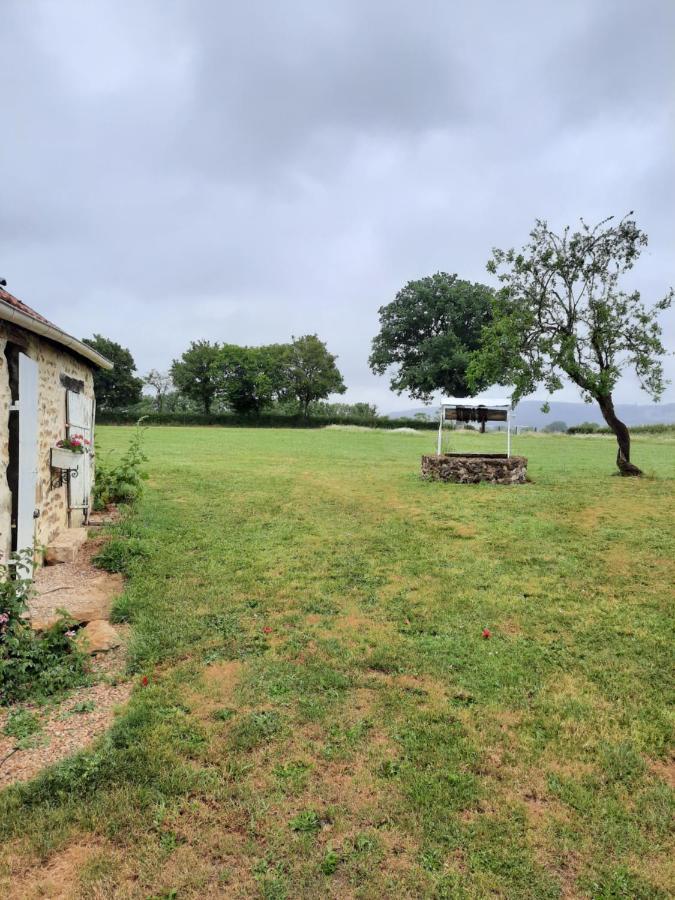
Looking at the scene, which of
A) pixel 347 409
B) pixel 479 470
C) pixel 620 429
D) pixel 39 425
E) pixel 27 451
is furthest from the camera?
pixel 347 409

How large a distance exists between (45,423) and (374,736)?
6097 mm

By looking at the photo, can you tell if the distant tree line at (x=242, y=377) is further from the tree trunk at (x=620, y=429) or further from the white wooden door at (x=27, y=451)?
the white wooden door at (x=27, y=451)

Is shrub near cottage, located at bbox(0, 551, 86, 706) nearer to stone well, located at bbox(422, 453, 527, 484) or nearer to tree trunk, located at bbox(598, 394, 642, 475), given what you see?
stone well, located at bbox(422, 453, 527, 484)

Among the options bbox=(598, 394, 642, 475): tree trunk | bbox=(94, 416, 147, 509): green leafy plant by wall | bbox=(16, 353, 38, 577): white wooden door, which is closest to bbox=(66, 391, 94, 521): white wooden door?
bbox=(94, 416, 147, 509): green leafy plant by wall

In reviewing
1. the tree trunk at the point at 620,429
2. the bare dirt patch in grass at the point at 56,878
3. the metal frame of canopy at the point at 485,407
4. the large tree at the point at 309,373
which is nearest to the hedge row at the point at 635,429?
the large tree at the point at 309,373

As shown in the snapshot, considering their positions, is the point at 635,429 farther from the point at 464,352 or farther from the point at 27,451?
the point at 27,451

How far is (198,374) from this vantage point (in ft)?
192

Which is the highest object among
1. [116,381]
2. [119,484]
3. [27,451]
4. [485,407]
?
[116,381]

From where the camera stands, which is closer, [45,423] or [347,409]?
[45,423]

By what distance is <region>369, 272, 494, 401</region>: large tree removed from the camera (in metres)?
48.4

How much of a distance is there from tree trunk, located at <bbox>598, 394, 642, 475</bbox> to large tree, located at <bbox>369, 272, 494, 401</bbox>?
31.2 m

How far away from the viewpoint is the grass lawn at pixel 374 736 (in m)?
2.52

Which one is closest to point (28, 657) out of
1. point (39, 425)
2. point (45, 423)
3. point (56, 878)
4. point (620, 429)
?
point (56, 878)

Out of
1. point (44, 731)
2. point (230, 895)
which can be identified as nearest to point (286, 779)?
point (230, 895)
